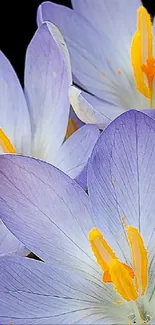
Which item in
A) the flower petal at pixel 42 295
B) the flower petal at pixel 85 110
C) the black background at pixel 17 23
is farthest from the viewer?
the black background at pixel 17 23

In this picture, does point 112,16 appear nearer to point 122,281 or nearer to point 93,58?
point 93,58

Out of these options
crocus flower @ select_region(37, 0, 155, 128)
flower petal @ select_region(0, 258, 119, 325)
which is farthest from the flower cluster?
crocus flower @ select_region(37, 0, 155, 128)

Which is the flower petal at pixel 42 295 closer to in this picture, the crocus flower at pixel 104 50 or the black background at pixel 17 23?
the crocus flower at pixel 104 50

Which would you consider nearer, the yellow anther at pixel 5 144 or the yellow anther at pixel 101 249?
the yellow anther at pixel 101 249

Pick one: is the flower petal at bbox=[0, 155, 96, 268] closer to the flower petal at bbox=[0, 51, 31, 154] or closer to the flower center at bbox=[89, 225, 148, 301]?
the flower center at bbox=[89, 225, 148, 301]

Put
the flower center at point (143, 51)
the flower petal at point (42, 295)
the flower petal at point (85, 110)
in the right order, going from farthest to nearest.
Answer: the flower center at point (143, 51) < the flower petal at point (85, 110) < the flower petal at point (42, 295)

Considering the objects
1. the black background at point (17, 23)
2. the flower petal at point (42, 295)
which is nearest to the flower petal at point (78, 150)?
the flower petal at point (42, 295)

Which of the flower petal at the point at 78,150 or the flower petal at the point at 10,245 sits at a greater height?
the flower petal at the point at 78,150

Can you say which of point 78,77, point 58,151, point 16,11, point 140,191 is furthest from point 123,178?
point 16,11
